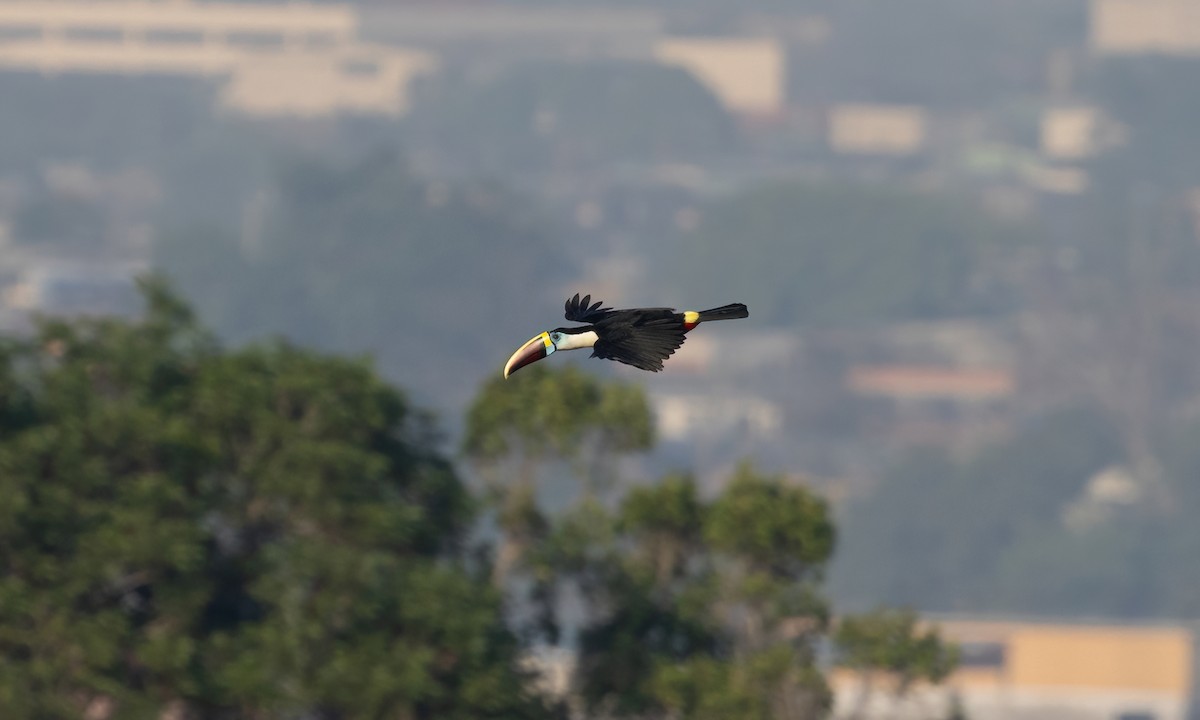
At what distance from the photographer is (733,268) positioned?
609 feet

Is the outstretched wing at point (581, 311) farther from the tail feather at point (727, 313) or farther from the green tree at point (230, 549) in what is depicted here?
the green tree at point (230, 549)

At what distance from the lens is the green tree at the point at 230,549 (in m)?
→ 22.1

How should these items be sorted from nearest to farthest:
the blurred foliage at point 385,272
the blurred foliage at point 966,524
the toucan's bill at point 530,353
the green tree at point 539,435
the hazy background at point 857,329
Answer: the toucan's bill at point 530,353, the green tree at point 539,435, the blurred foliage at point 966,524, the hazy background at point 857,329, the blurred foliage at point 385,272

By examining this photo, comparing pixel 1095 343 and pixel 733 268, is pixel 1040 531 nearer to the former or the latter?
pixel 1095 343

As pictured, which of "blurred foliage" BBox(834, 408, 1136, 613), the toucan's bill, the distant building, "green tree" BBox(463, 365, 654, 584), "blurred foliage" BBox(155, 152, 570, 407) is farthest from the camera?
"blurred foliage" BBox(155, 152, 570, 407)

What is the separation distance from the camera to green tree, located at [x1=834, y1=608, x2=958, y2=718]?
2356 centimetres

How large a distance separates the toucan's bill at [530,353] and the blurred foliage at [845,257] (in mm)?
168097

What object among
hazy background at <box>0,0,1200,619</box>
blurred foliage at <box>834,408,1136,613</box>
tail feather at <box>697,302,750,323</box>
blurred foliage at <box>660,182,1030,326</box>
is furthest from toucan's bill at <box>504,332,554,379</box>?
blurred foliage at <box>660,182,1030,326</box>

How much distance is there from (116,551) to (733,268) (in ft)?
537

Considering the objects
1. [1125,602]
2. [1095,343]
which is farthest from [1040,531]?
[1095,343]

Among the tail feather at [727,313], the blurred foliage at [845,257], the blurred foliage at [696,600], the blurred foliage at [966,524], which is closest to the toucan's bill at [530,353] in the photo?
the tail feather at [727,313]

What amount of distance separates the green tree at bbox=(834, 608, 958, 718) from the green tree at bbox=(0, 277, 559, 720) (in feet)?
9.56

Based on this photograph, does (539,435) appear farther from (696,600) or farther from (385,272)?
(385,272)

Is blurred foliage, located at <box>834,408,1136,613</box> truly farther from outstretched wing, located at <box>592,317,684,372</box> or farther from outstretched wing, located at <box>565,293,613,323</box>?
outstretched wing, located at <box>592,317,684,372</box>
